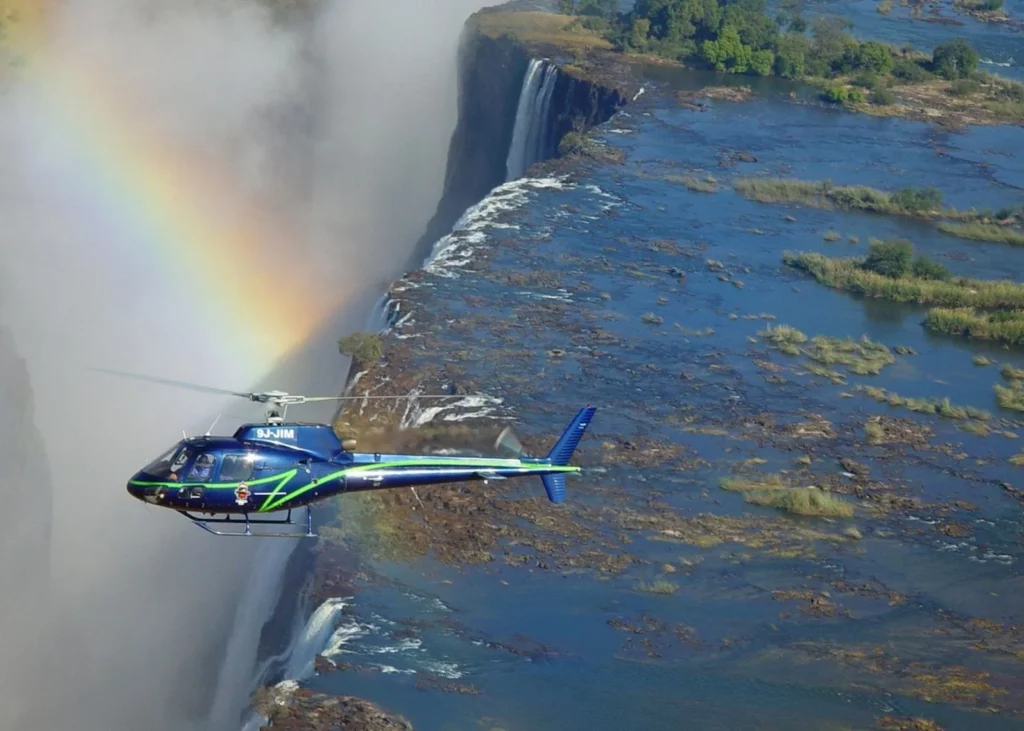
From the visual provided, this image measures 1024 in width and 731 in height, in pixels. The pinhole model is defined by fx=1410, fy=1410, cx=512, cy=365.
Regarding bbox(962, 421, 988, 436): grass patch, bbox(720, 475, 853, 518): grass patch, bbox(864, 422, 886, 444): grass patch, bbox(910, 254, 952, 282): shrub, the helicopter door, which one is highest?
the helicopter door

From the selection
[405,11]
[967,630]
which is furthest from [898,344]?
[405,11]

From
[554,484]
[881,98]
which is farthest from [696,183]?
[554,484]

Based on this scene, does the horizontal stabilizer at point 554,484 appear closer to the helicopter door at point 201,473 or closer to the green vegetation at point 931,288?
the helicopter door at point 201,473

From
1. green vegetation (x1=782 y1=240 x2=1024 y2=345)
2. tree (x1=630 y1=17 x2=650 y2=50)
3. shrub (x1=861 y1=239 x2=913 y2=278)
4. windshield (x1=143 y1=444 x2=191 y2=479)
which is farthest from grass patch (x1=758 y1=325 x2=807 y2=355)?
tree (x1=630 y1=17 x2=650 y2=50)

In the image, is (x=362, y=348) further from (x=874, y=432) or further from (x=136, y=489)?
(x=136, y=489)

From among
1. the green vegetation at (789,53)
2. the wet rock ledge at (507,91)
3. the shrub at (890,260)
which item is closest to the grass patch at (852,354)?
the shrub at (890,260)

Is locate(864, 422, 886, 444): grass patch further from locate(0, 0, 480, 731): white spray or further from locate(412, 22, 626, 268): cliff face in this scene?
locate(412, 22, 626, 268): cliff face

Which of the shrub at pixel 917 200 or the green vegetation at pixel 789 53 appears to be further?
the green vegetation at pixel 789 53
